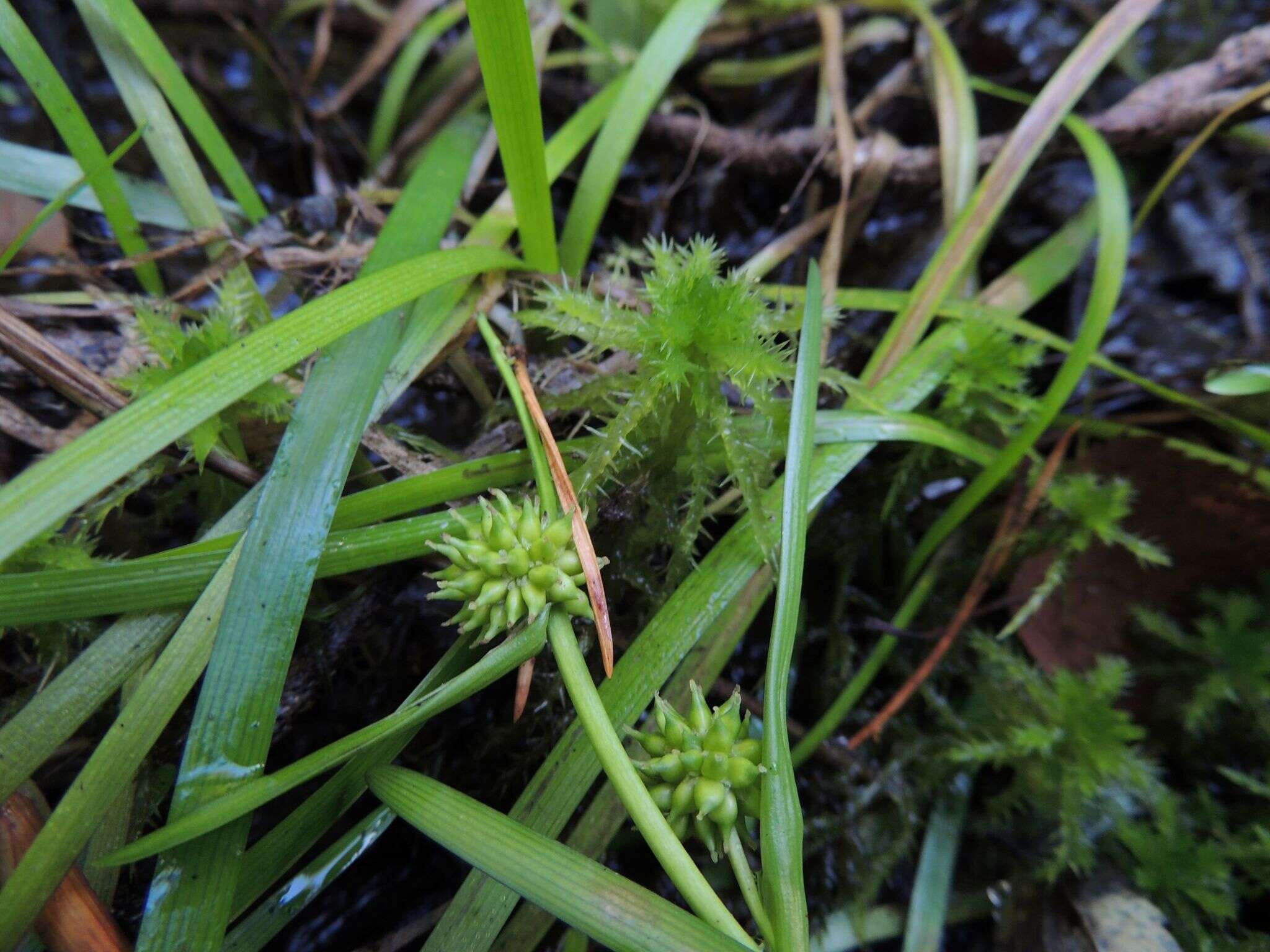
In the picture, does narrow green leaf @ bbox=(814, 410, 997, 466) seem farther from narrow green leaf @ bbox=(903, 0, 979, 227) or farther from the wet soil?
narrow green leaf @ bbox=(903, 0, 979, 227)

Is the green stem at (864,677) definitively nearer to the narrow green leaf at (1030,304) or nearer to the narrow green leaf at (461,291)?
the narrow green leaf at (1030,304)

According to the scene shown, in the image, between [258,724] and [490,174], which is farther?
[490,174]

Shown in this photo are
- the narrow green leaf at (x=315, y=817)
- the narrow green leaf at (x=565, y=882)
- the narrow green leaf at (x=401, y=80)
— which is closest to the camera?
the narrow green leaf at (x=565, y=882)

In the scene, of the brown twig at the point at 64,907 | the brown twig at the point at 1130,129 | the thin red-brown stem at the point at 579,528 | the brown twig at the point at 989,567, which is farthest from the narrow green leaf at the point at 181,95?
the brown twig at the point at 989,567

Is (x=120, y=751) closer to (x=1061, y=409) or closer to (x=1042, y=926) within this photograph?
(x=1042, y=926)

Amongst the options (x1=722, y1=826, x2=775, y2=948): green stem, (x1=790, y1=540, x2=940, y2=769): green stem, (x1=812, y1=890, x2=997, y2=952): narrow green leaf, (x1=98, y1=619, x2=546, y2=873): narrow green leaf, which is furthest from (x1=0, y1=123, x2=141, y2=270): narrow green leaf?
(x1=812, y1=890, x2=997, y2=952): narrow green leaf

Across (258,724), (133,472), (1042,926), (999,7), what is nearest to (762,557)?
(258,724)

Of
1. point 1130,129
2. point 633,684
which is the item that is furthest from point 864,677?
point 1130,129
